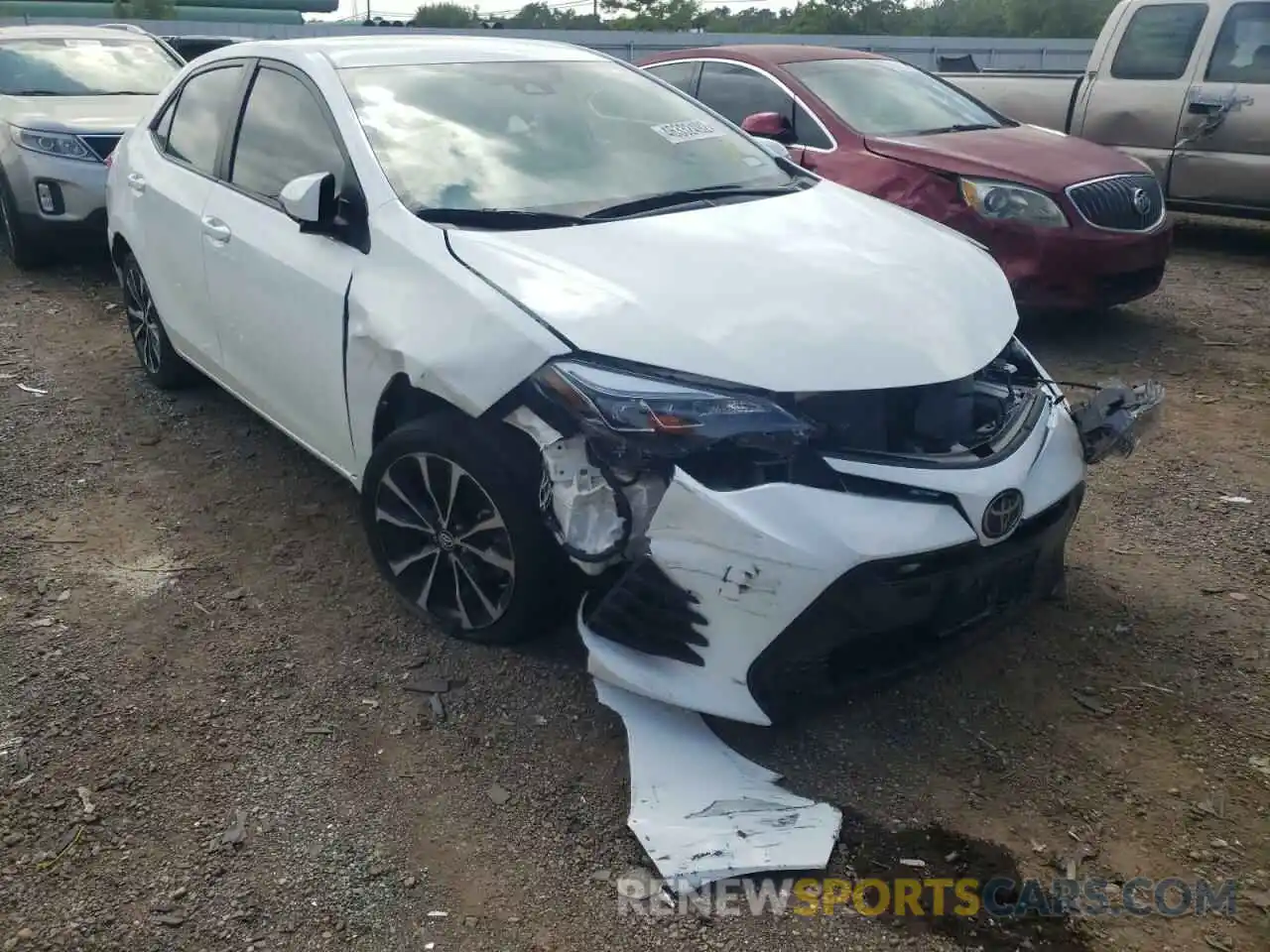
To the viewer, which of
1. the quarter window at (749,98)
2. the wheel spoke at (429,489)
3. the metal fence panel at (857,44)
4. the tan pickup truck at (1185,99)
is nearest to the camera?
the wheel spoke at (429,489)

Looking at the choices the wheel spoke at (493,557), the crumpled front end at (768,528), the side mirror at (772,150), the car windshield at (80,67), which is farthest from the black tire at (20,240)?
the crumpled front end at (768,528)

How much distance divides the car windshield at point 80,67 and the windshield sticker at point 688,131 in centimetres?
593

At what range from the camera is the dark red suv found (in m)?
5.87

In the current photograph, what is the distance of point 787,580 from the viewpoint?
8.11 feet

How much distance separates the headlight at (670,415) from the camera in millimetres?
2564

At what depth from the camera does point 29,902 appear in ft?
7.96

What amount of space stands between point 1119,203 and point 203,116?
4632mm

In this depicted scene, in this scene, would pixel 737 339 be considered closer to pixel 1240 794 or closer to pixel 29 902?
pixel 1240 794

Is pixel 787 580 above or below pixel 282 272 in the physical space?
below

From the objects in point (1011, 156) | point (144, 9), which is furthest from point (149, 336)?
point (144, 9)

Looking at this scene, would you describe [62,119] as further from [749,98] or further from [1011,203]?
[1011,203]

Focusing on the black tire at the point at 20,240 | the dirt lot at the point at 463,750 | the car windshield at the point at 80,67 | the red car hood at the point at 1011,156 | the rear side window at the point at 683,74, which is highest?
the rear side window at the point at 683,74

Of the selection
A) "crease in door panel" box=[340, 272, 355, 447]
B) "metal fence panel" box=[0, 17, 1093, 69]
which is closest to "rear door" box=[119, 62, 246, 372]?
"crease in door panel" box=[340, 272, 355, 447]

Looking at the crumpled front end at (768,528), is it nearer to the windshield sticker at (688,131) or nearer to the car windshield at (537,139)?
the car windshield at (537,139)
